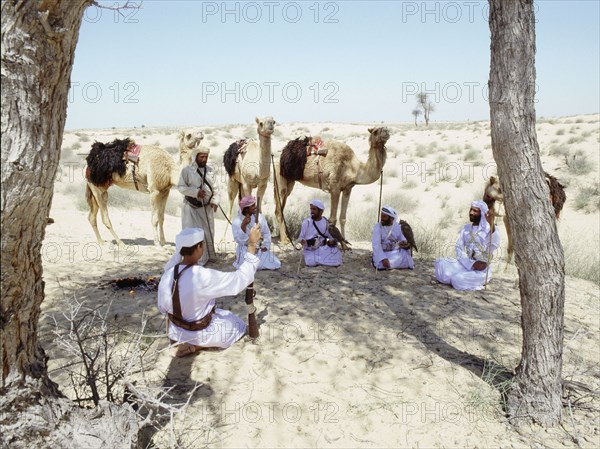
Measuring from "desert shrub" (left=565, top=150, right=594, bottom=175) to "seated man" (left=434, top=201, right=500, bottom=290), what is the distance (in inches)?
555

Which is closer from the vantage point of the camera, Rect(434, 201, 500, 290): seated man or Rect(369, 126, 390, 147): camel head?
Rect(434, 201, 500, 290): seated man

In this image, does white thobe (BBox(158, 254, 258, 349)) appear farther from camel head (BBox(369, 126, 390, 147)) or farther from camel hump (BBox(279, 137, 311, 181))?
camel hump (BBox(279, 137, 311, 181))

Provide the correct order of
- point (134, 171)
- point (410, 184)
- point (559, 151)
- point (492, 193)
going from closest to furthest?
point (492, 193) < point (134, 171) < point (410, 184) < point (559, 151)

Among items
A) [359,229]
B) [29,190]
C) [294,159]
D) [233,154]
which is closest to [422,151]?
[359,229]

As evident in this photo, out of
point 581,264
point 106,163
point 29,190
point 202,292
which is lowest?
point 581,264

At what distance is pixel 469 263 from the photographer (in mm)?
6742

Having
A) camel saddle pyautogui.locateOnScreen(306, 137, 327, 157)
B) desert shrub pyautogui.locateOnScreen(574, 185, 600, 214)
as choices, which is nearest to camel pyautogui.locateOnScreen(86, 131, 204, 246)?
camel saddle pyautogui.locateOnScreen(306, 137, 327, 157)

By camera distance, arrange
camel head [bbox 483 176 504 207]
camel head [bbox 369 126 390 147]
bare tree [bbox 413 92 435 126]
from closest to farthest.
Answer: camel head [bbox 483 176 504 207] → camel head [bbox 369 126 390 147] → bare tree [bbox 413 92 435 126]

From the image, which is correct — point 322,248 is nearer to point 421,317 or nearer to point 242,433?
point 421,317

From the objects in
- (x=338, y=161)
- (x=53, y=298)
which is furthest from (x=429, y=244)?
(x=53, y=298)

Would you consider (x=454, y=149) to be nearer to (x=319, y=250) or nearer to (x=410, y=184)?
(x=410, y=184)

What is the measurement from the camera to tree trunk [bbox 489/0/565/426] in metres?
3.39

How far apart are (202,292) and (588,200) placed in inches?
588

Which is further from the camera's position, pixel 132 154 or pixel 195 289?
pixel 132 154
